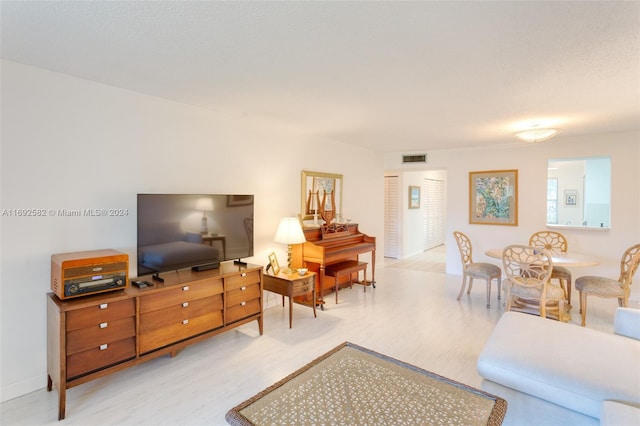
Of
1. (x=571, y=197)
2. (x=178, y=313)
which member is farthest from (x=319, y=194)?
(x=571, y=197)

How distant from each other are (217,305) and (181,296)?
1.22 ft

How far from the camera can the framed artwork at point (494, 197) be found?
17.9 ft

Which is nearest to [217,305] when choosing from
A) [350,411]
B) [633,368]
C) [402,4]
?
[350,411]

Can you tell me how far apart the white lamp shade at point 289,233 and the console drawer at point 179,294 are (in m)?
1.06

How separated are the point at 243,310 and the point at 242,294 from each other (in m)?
0.17

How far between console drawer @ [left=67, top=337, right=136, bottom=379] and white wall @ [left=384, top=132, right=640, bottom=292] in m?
5.39

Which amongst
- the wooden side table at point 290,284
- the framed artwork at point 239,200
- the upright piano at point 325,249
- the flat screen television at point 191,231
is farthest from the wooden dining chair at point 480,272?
the framed artwork at point 239,200

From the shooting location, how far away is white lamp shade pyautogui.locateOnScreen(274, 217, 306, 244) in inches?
154

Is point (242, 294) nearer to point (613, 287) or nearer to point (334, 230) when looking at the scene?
point (334, 230)

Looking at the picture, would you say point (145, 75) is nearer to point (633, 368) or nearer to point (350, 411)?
point (350, 411)

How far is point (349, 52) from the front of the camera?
2.12m

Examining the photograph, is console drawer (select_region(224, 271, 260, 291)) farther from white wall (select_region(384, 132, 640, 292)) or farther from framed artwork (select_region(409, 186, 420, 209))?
framed artwork (select_region(409, 186, 420, 209))

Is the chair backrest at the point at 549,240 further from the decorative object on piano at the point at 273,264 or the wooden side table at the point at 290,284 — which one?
the decorative object on piano at the point at 273,264

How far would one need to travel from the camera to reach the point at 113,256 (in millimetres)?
2426
